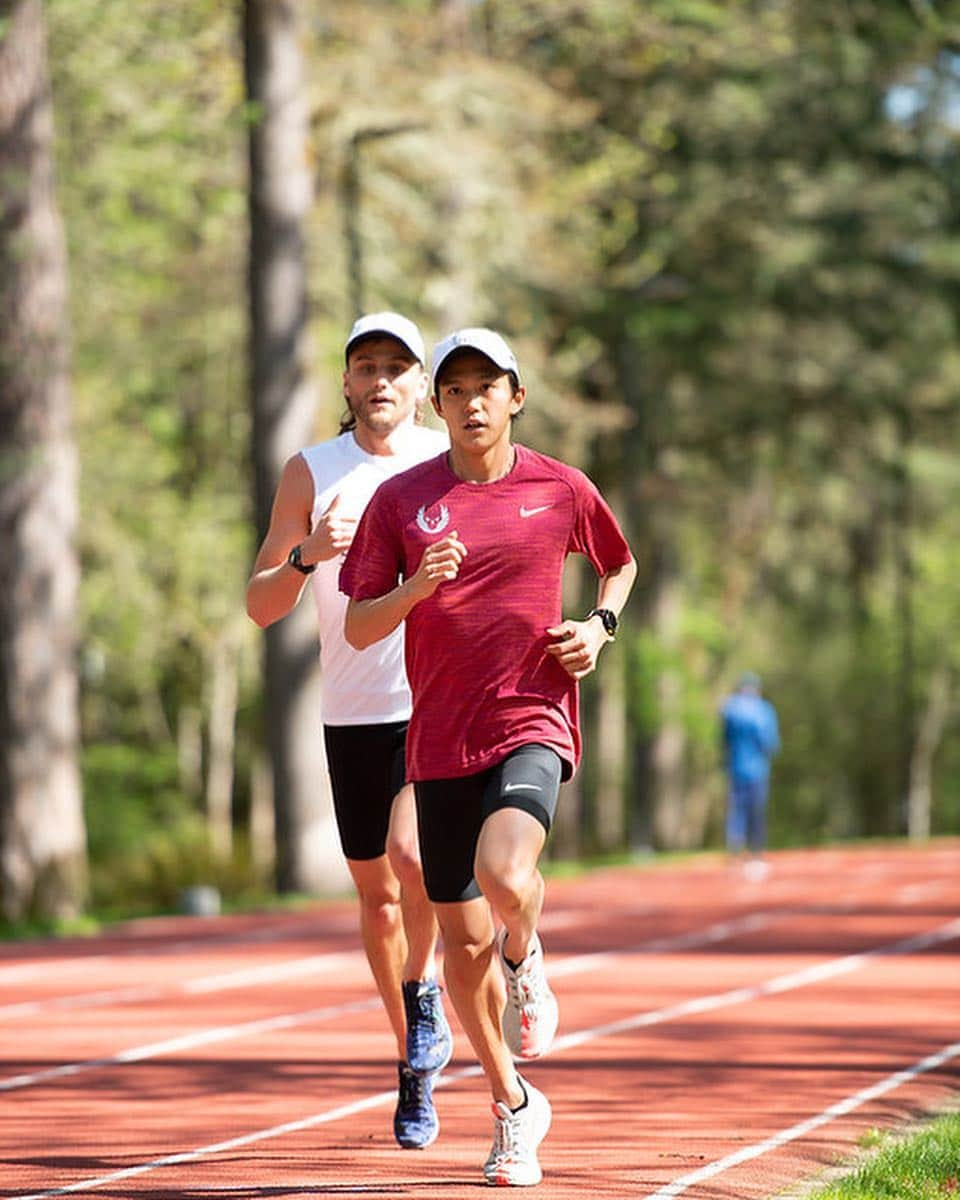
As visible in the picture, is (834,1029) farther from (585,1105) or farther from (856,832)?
(856,832)


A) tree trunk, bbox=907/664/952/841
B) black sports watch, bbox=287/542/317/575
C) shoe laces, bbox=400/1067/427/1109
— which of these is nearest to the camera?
black sports watch, bbox=287/542/317/575

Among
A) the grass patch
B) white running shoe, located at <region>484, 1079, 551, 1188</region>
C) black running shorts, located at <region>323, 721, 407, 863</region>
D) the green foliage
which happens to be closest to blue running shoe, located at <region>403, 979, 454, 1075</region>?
black running shorts, located at <region>323, 721, 407, 863</region>

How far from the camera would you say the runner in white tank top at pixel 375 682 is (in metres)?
7.81

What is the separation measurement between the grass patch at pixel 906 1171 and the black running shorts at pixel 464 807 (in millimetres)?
1273

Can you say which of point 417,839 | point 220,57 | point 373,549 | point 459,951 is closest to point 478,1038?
point 459,951

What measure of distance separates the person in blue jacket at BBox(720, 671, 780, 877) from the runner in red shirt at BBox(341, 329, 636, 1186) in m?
20.4

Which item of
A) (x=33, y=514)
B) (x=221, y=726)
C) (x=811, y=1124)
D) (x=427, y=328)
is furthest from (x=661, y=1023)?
(x=221, y=726)

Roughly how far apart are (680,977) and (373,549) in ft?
27.1

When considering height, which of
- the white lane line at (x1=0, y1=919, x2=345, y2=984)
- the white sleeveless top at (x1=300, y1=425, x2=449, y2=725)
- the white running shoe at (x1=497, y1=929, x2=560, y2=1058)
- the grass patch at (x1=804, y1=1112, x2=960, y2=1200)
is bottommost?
the white lane line at (x1=0, y1=919, x2=345, y2=984)

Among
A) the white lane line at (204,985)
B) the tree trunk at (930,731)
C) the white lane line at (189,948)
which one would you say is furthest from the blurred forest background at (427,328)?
the tree trunk at (930,731)

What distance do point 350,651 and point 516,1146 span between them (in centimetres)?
162

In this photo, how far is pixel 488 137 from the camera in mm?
28953

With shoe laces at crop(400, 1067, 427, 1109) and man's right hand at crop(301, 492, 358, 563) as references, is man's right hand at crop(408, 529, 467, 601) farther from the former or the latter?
shoe laces at crop(400, 1067, 427, 1109)

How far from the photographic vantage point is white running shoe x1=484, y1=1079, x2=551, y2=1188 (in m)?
7.11
